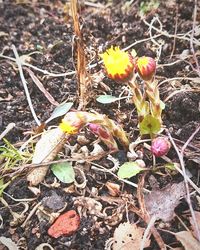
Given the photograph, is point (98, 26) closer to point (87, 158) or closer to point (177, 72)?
point (177, 72)

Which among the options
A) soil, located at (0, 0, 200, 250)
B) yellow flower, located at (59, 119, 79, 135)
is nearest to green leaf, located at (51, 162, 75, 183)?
soil, located at (0, 0, 200, 250)

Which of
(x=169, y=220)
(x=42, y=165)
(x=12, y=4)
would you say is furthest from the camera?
(x=12, y=4)

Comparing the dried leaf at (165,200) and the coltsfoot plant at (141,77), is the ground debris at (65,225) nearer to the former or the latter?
the dried leaf at (165,200)

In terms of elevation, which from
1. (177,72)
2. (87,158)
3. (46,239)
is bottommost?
(46,239)

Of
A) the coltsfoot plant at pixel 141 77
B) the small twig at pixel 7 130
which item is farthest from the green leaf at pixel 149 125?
the small twig at pixel 7 130

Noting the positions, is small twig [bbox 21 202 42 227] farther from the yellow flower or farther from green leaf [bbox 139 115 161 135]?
green leaf [bbox 139 115 161 135]

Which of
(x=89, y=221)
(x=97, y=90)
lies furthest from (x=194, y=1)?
(x=89, y=221)
